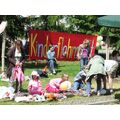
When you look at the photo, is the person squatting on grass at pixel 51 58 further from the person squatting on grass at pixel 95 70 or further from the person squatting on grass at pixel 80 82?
the person squatting on grass at pixel 95 70

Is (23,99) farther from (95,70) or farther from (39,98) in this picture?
(95,70)

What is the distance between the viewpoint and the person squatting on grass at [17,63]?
1272 centimetres

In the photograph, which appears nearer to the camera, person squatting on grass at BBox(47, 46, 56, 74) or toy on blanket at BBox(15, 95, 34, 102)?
toy on blanket at BBox(15, 95, 34, 102)

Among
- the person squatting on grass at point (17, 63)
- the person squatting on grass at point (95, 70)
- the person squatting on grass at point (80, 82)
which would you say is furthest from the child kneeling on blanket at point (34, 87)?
the person squatting on grass at point (80, 82)

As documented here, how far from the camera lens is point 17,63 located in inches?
504

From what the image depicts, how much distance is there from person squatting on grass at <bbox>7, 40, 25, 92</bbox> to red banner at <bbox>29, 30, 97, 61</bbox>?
7405mm

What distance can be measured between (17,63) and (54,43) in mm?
8569

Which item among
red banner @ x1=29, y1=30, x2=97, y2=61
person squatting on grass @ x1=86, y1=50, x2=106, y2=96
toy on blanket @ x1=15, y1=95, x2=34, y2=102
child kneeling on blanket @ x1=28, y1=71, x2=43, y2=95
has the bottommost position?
toy on blanket @ x1=15, y1=95, x2=34, y2=102

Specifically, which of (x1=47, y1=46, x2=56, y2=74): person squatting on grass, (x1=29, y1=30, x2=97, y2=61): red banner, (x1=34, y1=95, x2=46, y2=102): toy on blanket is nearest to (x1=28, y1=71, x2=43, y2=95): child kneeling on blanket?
(x1=34, y1=95, x2=46, y2=102): toy on blanket

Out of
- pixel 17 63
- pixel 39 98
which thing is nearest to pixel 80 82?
pixel 17 63

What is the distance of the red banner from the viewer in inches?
A: 822

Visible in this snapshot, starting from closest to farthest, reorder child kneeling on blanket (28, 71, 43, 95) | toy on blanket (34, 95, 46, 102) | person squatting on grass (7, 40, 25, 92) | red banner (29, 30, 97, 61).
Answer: toy on blanket (34, 95, 46, 102)
child kneeling on blanket (28, 71, 43, 95)
person squatting on grass (7, 40, 25, 92)
red banner (29, 30, 97, 61)

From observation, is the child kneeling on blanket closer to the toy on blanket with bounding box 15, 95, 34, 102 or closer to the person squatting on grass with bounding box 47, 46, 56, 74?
the toy on blanket with bounding box 15, 95, 34, 102
